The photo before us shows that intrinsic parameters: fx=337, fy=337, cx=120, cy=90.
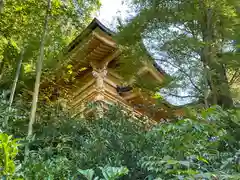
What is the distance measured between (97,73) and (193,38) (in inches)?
87.8

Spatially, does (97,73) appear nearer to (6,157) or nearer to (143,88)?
(143,88)

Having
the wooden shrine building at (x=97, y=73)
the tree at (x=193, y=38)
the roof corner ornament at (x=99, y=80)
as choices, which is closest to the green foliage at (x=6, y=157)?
the tree at (x=193, y=38)

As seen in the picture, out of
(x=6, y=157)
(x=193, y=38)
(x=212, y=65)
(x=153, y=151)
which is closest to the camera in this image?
(x=6, y=157)

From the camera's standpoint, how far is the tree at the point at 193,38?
3090mm

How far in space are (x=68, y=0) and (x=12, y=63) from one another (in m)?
1.17

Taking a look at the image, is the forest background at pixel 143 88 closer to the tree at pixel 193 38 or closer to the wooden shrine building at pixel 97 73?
the tree at pixel 193 38

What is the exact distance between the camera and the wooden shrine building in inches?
173

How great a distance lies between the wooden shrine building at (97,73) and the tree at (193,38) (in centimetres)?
58

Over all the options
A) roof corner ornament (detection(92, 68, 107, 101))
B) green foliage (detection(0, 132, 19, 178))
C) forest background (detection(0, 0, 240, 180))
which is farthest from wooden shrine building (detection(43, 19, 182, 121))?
green foliage (detection(0, 132, 19, 178))

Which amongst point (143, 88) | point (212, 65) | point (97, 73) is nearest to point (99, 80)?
point (97, 73)

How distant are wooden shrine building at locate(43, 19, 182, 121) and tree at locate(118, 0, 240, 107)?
0.58 metres

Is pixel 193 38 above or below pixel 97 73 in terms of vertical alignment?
below

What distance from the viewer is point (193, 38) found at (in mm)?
3068

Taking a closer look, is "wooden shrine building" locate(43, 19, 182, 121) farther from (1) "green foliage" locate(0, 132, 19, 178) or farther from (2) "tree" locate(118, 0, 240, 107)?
(1) "green foliage" locate(0, 132, 19, 178)
